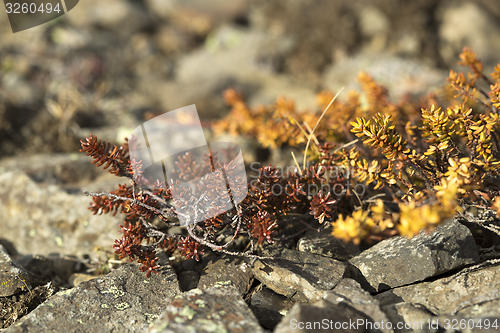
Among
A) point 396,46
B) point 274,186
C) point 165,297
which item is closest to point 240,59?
point 396,46

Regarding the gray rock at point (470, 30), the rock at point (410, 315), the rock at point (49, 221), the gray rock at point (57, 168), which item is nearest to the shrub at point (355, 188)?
the rock at point (410, 315)

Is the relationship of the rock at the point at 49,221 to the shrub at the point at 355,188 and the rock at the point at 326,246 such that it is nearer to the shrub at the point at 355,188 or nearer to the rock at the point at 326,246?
the shrub at the point at 355,188

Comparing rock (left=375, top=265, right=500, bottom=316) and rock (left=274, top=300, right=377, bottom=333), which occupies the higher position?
rock (left=274, top=300, right=377, bottom=333)

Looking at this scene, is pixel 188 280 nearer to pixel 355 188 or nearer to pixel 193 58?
pixel 355 188

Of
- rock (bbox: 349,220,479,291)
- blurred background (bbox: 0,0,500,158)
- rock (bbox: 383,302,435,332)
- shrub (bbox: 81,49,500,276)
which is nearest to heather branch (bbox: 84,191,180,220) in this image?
shrub (bbox: 81,49,500,276)

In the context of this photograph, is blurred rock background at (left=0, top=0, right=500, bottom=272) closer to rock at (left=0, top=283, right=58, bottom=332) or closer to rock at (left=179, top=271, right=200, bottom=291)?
rock at (left=0, top=283, right=58, bottom=332)

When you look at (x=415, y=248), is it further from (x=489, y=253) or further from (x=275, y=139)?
(x=275, y=139)
